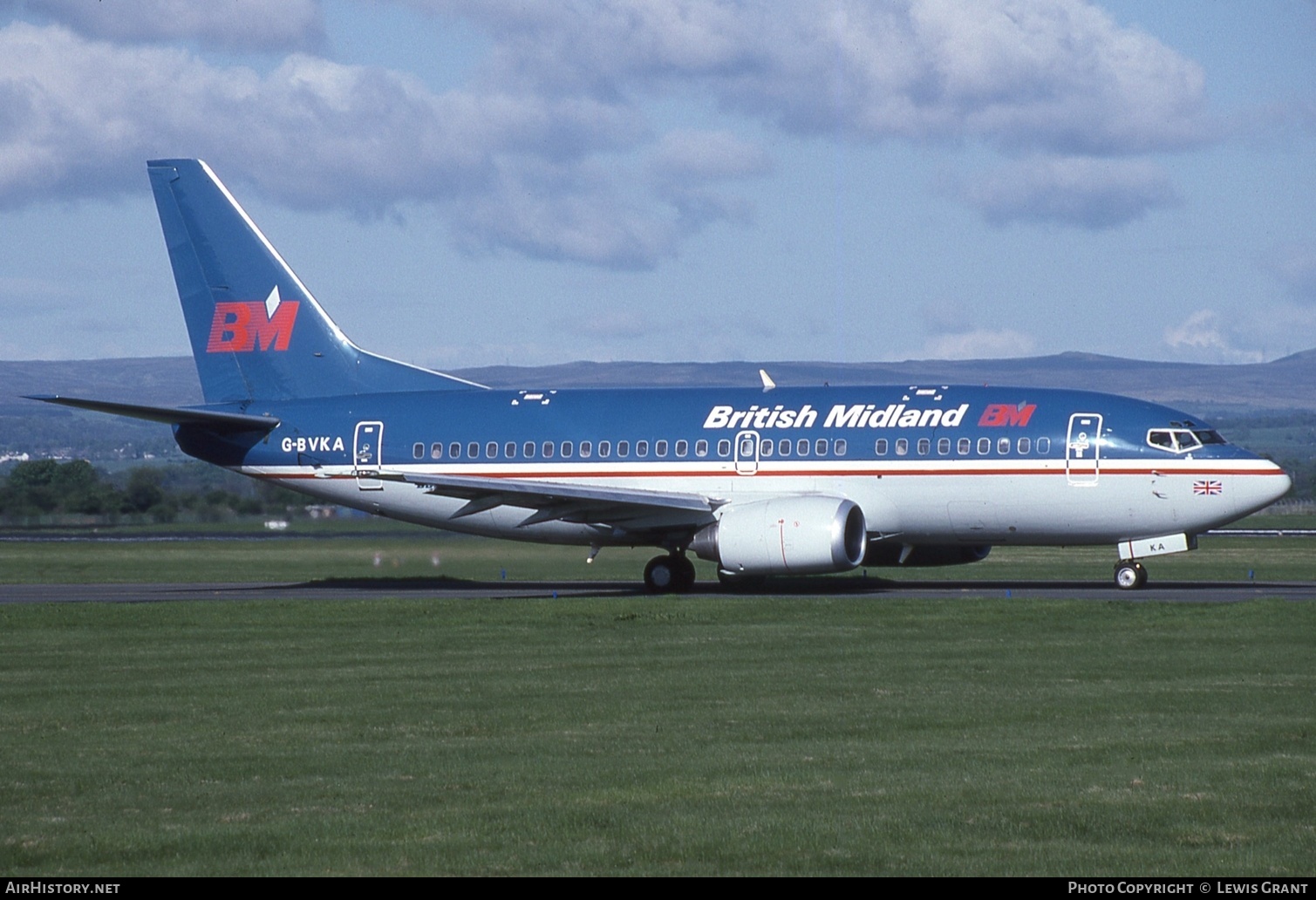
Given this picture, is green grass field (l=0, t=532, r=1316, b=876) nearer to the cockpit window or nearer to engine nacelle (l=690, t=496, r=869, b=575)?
engine nacelle (l=690, t=496, r=869, b=575)

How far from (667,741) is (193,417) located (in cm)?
2767

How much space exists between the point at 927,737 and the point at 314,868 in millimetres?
7038

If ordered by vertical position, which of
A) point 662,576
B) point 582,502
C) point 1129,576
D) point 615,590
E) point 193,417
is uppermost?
point 193,417

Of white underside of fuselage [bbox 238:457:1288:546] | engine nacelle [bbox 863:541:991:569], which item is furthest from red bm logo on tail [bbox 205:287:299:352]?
engine nacelle [bbox 863:541:991:569]

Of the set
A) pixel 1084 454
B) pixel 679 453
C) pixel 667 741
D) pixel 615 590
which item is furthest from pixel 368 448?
pixel 667 741

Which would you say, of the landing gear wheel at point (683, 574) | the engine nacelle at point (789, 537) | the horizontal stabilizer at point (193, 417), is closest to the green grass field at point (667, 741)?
the engine nacelle at point (789, 537)

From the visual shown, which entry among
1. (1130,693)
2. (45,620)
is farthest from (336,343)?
(1130,693)

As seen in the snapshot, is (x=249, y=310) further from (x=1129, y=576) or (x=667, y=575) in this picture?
(x=1129, y=576)

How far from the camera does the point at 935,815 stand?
1227 centimetres

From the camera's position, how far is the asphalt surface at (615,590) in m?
34.4

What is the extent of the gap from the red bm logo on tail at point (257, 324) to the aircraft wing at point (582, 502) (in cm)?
784

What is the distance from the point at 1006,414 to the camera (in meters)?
36.6

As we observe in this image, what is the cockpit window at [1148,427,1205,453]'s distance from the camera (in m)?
35.2
